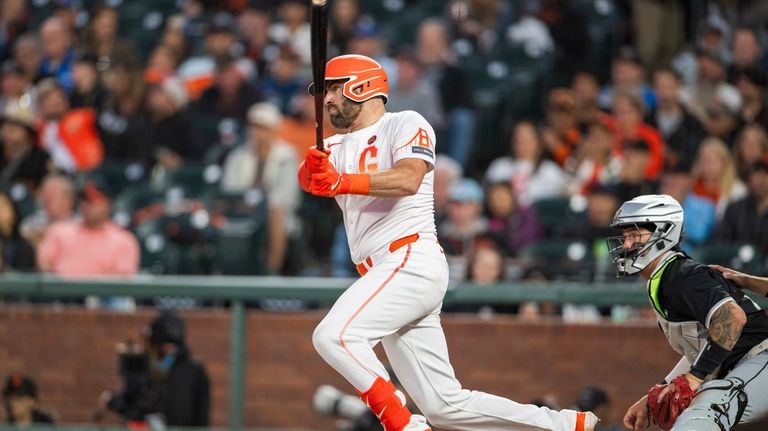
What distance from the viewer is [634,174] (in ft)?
29.2

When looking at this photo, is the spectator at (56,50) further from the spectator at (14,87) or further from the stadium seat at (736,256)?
the stadium seat at (736,256)

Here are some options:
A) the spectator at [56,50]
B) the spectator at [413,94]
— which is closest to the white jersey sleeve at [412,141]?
the spectator at [413,94]

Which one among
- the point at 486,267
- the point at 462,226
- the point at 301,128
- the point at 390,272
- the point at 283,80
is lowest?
the point at 486,267

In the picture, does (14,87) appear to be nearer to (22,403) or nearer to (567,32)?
(22,403)

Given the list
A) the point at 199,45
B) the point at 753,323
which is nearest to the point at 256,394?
the point at 753,323

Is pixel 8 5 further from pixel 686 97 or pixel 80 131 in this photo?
pixel 686 97

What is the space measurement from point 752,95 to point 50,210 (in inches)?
208

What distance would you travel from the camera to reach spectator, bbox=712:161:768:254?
26.9 feet

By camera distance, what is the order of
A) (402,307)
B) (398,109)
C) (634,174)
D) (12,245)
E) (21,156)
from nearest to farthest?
(402,307), (634,174), (12,245), (398,109), (21,156)

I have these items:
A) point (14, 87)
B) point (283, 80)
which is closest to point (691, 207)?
point (283, 80)

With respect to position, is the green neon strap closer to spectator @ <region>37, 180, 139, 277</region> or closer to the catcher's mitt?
the catcher's mitt

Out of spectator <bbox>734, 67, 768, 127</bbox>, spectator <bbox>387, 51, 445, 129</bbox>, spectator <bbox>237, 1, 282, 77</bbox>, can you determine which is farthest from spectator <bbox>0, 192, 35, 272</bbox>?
spectator <bbox>734, 67, 768, 127</bbox>

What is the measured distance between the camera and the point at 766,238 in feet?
26.7

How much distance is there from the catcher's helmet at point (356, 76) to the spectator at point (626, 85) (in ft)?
15.9
